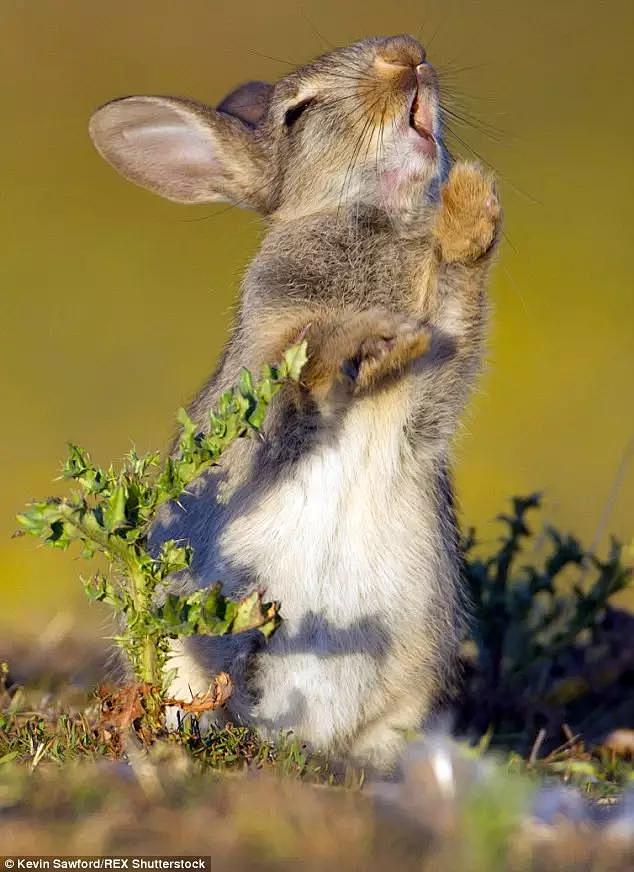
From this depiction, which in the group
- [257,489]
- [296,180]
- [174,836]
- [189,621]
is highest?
[296,180]

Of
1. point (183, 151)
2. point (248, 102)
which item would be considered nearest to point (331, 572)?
point (183, 151)

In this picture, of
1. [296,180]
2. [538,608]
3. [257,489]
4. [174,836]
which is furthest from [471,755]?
[296,180]

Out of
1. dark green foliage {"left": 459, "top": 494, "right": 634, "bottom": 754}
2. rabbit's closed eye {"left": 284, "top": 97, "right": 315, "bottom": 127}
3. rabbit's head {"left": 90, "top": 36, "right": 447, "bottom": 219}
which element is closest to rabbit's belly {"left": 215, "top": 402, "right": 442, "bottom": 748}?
dark green foliage {"left": 459, "top": 494, "right": 634, "bottom": 754}

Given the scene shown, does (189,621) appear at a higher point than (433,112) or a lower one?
lower

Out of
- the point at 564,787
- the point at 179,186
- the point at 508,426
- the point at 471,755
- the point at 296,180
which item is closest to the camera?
the point at 471,755

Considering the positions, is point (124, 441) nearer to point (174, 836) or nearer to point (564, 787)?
point (564, 787)

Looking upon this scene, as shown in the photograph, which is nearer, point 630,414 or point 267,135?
point 267,135

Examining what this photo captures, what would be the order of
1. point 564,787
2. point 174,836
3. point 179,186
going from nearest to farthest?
point 174,836, point 564,787, point 179,186

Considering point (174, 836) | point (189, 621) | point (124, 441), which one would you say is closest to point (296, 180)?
point (189, 621)
